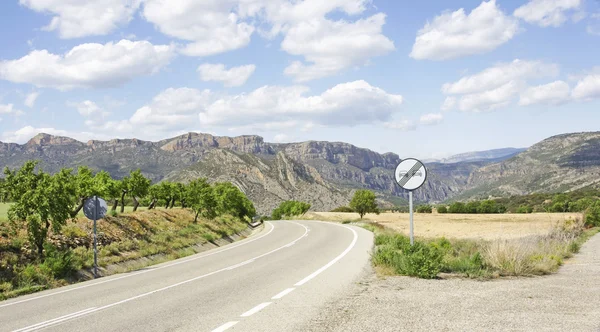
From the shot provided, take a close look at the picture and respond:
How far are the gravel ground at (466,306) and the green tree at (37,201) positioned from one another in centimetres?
1027

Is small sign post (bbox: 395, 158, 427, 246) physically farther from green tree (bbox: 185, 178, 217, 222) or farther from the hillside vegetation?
green tree (bbox: 185, 178, 217, 222)

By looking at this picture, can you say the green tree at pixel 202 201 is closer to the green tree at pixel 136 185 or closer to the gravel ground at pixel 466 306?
the green tree at pixel 136 185

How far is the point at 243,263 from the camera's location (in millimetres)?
15617

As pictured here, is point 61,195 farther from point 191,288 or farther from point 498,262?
point 498,262

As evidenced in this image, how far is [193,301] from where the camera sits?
8508 millimetres

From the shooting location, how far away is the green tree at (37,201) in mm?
13906

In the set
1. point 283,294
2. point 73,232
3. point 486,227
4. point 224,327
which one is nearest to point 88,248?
point 73,232

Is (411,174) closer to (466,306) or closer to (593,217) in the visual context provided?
(466,306)

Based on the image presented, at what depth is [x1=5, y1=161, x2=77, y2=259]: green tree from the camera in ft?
45.6

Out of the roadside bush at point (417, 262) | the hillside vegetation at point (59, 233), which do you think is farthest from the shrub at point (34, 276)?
the roadside bush at point (417, 262)

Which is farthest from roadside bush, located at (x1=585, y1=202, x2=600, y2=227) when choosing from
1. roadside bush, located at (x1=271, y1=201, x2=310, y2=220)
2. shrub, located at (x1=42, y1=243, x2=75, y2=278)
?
roadside bush, located at (x1=271, y1=201, x2=310, y2=220)

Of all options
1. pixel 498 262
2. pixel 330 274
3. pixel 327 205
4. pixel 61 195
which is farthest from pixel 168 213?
pixel 327 205

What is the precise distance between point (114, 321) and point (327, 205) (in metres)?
186

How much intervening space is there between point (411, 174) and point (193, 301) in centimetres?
591
